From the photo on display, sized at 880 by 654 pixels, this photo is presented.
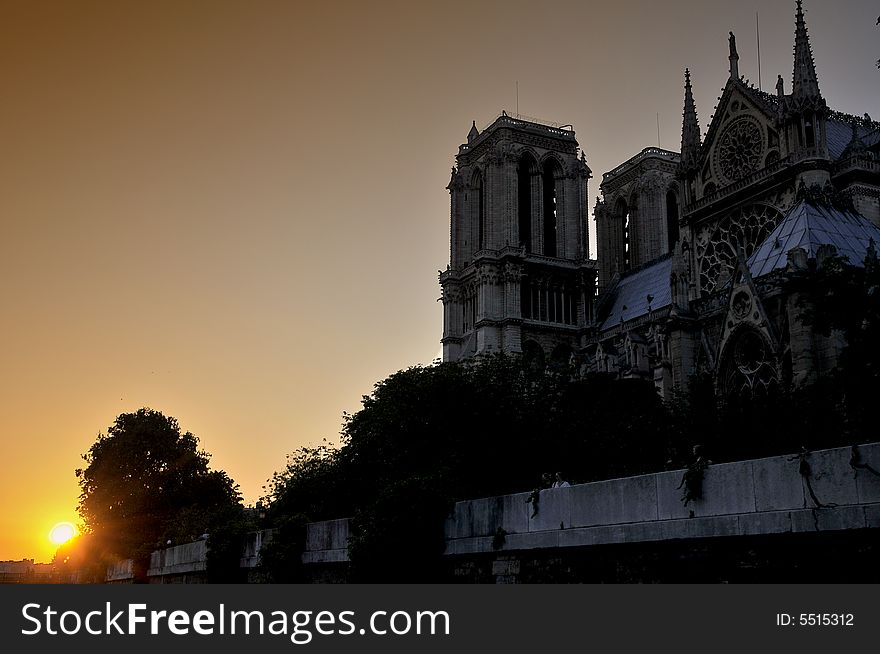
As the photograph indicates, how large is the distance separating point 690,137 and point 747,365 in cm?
2775

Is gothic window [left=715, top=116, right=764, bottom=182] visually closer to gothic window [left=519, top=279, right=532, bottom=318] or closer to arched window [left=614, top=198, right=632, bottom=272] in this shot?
gothic window [left=519, top=279, right=532, bottom=318]

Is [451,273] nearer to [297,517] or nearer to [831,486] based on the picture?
[297,517]

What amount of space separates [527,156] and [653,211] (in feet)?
43.1

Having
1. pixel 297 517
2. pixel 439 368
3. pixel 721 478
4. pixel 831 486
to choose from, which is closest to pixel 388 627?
pixel 721 478

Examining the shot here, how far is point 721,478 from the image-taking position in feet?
52.5

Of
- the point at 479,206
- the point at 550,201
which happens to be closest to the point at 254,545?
the point at 479,206

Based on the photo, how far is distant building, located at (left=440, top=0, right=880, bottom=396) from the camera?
37.9 m

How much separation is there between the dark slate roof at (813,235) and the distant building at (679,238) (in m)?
0.09

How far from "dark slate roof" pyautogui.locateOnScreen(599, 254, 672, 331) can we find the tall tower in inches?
96.3

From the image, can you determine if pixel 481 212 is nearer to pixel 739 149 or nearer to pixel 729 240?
pixel 739 149

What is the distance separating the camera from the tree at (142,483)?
6731 cm

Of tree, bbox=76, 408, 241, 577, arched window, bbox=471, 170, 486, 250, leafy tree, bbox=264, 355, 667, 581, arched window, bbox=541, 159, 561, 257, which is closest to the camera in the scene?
leafy tree, bbox=264, 355, 667, 581

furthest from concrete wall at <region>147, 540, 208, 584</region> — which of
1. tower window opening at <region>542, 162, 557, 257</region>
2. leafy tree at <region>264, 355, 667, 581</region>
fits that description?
tower window opening at <region>542, 162, 557, 257</region>

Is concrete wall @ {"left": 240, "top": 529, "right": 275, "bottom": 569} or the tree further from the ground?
the tree
